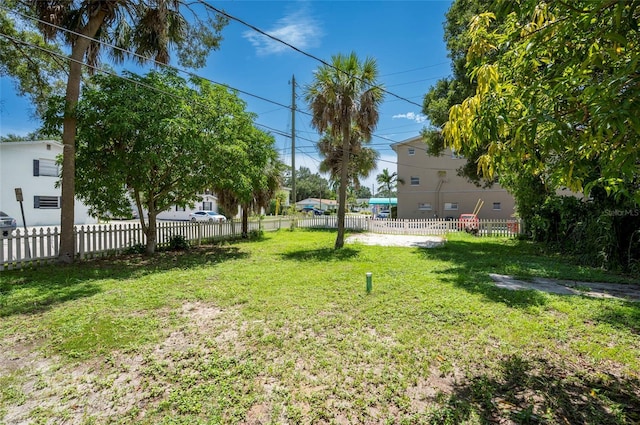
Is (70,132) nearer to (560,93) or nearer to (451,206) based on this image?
(560,93)

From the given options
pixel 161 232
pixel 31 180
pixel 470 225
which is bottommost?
pixel 470 225

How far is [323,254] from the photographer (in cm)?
1060

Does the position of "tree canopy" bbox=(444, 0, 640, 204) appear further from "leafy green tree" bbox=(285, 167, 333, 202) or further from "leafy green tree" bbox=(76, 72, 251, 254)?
"leafy green tree" bbox=(285, 167, 333, 202)

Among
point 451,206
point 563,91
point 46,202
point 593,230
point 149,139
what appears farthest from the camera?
point 451,206

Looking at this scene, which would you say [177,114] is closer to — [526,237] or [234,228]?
[234,228]

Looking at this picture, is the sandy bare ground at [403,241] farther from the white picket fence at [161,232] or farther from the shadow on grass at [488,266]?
the white picket fence at [161,232]

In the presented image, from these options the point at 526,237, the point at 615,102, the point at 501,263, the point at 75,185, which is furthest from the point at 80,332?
the point at 526,237

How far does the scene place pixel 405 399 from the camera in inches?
111

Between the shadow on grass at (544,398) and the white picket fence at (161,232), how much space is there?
975 centimetres

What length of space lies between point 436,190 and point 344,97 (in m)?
19.5

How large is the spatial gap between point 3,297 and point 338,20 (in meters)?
9.14

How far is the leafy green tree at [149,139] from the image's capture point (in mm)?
8391

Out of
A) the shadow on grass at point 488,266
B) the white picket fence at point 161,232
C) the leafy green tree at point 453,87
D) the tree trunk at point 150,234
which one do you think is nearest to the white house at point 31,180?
the white picket fence at point 161,232

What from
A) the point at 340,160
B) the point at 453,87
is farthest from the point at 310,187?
the point at 453,87
